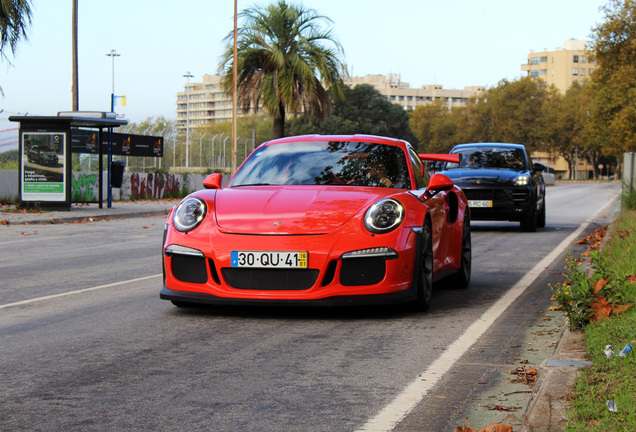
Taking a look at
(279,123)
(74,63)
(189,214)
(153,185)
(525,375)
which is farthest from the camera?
(153,185)

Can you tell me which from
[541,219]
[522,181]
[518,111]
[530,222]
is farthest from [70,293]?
[518,111]

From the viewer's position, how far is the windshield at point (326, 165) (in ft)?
23.5

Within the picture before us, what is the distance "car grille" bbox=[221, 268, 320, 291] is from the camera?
19.8 feet

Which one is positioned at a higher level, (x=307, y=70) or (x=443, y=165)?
(x=307, y=70)

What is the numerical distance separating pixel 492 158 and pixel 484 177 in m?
0.94

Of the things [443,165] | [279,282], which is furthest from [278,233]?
[443,165]

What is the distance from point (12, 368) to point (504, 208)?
12434 millimetres

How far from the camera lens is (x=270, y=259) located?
19.7 ft

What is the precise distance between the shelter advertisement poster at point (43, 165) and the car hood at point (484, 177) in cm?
1156

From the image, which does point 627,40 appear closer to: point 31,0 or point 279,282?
point 31,0

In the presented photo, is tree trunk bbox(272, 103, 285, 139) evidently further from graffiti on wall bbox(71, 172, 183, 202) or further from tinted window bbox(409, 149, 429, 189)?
tinted window bbox(409, 149, 429, 189)

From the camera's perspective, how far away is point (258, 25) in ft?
103

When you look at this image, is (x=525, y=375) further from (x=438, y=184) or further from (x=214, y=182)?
(x=214, y=182)

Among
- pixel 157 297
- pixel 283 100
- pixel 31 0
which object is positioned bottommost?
pixel 157 297
